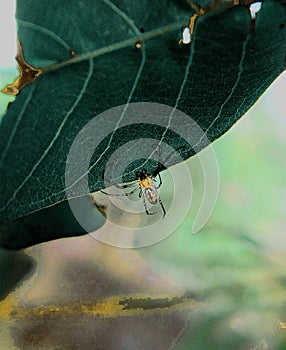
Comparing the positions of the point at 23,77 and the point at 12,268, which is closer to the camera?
the point at 23,77

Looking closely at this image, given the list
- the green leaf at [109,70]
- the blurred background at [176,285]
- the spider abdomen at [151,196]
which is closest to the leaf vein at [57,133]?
the green leaf at [109,70]

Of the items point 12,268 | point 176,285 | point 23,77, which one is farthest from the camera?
point 176,285

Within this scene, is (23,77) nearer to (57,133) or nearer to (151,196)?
(57,133)

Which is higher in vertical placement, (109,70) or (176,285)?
(109,70)

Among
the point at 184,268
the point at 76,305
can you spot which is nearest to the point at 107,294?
the point at 76,305

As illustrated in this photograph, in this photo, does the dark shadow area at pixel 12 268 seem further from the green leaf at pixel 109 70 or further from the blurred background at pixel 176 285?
the green leaf at pixel 109 70

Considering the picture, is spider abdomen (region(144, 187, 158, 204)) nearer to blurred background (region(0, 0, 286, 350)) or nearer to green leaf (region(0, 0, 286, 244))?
blurred background (region(0, 0, 286, 350))

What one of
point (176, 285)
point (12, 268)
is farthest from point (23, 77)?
point (176, 285)

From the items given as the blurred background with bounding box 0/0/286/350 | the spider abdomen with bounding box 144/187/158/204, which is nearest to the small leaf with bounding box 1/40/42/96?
the blurred background with bounding box 0/0/286/350
